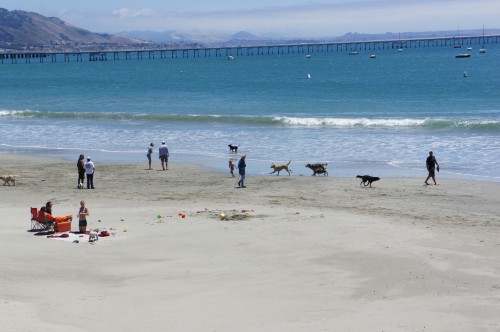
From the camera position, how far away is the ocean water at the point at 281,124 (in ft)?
101

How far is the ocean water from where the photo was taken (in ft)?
101

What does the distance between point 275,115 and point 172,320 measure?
37.0 m

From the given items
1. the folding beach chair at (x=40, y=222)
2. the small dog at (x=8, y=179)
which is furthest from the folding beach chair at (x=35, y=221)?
the small dog at (x=8, y=179)

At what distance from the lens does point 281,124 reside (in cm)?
4372

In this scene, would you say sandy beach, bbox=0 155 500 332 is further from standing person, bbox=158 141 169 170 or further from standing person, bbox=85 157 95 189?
standing person, bbox=158 141 169 170

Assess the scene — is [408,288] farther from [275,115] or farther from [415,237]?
[275,115]

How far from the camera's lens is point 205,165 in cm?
2956

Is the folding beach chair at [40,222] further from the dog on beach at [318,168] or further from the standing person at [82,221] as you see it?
the dog on beach at [318,168]

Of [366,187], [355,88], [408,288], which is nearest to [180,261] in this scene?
[408,288]

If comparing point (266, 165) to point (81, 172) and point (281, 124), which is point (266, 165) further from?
point (281, 124)

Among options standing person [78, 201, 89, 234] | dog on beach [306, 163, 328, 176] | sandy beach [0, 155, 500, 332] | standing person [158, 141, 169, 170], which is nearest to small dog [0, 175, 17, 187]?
sandy beach [0, 155, 500, 332]

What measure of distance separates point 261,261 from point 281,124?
1128 inches

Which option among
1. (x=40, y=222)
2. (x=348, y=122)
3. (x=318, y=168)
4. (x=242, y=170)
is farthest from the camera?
(x=348, y=122)

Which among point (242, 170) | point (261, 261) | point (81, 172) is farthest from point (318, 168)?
point (261, 261)
